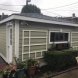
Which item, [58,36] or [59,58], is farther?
[58,36]

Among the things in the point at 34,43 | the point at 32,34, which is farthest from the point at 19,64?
the point at 32,34

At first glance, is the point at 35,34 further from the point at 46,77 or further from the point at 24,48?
the point at 46,77

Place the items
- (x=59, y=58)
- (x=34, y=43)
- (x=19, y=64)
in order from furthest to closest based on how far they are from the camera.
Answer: (x=34, y=43)
(x=59, y=58)
(x=19, y=64)

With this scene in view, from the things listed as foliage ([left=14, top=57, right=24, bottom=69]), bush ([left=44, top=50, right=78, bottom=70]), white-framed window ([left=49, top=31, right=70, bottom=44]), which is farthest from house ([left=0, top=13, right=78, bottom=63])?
bush ([left=44, top=50, right=78, bottom=70])

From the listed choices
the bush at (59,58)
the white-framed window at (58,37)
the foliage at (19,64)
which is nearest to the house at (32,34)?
the white-framed window at (58,37)

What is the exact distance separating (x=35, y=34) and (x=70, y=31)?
2.75m

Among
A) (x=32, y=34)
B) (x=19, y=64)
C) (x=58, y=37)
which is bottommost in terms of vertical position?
(x=19, y=64)

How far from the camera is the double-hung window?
20.3 feet

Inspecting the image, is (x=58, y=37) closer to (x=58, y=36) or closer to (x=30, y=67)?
(x=58, y=36)

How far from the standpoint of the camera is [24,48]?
5105 millimetres

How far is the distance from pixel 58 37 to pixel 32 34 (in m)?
1.91

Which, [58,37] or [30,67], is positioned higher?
[58,37]

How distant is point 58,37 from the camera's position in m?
6.55

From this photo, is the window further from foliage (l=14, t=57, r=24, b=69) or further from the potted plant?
foliage (l=14, t=57, r=24, b=69)
